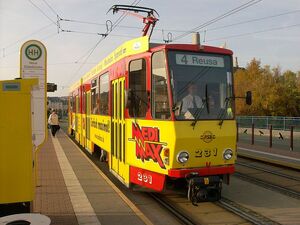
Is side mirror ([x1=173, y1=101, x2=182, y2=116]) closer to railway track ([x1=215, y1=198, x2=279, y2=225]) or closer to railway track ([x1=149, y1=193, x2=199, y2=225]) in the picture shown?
railway track ([x1=149, y1=193, x2=199, y2=225])

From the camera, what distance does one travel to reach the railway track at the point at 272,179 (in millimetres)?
9602

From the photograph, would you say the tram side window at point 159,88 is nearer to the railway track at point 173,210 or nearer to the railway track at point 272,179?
the railway track at point 173,210

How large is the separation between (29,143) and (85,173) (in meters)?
6.35

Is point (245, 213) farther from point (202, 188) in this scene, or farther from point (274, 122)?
point (274, 122)

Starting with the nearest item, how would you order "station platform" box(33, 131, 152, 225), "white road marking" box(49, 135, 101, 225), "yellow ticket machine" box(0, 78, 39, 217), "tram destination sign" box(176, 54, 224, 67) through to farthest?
"yellow ticket machine" box(0, 78, 39, 217)
"white road marking" box(49, 135, 101, 225)
"station platform" box(33, 131, 152, 225)
"tram destination sign" box(176, 54, 224, 67)

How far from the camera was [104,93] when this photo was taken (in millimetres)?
11961

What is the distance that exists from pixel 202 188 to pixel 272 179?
14.1 feet

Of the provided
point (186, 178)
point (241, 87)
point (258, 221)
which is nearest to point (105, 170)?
point (186, 178)

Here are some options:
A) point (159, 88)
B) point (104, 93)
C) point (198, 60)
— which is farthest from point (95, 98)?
point (198, 60)

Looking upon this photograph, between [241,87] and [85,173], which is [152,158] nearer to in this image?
[85,173]

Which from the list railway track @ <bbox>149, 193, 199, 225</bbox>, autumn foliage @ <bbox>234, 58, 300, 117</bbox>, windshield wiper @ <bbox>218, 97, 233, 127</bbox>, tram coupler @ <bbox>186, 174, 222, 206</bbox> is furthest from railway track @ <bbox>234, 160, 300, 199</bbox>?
autumn foliage @ <bbox>234, 58, 300, 117</bbox>

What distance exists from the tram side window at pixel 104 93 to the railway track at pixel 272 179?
13.4 ft

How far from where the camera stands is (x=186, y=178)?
24.8 ft

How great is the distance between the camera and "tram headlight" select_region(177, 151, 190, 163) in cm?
752
